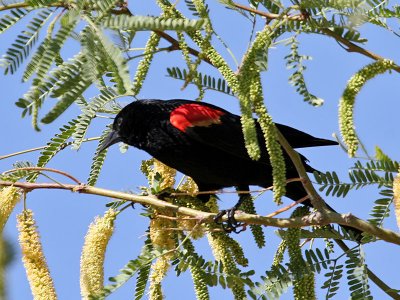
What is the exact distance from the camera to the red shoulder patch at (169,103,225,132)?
348cm

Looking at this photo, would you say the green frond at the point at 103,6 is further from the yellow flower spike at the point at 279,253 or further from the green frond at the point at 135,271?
the yellow flower spike at the point at 279,253

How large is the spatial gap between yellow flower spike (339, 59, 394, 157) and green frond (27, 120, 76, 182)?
1511 mm

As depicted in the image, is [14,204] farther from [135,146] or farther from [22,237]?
[135,146]

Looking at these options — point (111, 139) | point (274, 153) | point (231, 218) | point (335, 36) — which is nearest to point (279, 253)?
point (231, 218)

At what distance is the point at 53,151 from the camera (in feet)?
9.64

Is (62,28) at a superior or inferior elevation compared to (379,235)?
superior

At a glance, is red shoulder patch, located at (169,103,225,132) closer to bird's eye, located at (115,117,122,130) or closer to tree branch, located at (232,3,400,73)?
bird's eye, located at (115,117,122,130)

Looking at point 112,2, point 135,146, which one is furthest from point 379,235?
point 135,146

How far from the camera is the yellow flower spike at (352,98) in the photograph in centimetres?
170

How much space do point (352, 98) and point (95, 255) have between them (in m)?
1.07

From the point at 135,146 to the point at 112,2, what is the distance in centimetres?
212

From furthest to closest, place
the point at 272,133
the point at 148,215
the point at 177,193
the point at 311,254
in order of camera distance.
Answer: the point at 177,193 → the point at 148,215 → the point at 311,254 → the point at 272,133

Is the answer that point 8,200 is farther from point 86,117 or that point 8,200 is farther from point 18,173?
point 86,117

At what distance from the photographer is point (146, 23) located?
1.51 meters
